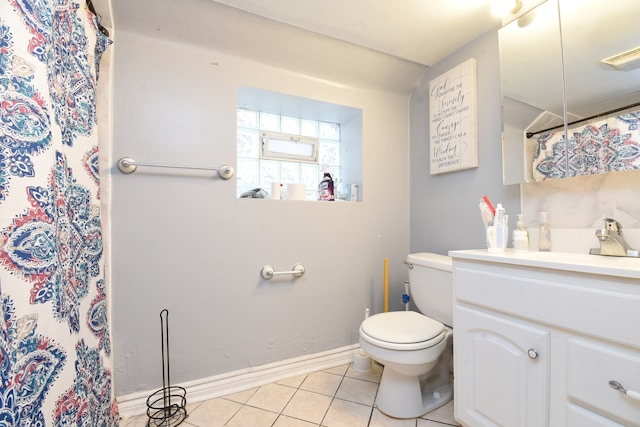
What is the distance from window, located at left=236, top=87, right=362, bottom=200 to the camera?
1.81 metres

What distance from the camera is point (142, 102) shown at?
1316 millimetres

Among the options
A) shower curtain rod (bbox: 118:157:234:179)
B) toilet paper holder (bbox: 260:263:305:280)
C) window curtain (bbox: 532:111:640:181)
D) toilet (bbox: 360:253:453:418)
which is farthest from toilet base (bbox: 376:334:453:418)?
shower curtain rod (bbox: 118:157:234:179)

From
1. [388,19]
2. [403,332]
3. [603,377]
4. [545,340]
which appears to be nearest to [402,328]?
[403,332]

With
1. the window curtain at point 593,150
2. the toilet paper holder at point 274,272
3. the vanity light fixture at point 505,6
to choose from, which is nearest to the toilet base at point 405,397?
the toilet paper holder at point 274,272

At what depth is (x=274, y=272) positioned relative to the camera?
5.12ft

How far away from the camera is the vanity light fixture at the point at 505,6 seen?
4.18 ft

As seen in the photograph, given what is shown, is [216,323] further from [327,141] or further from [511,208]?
[511,208]

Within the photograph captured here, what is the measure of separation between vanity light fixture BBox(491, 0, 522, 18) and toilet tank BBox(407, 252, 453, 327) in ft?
4.01

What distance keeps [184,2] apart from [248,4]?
284 mm

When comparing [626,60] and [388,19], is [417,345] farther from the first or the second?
[388,19]

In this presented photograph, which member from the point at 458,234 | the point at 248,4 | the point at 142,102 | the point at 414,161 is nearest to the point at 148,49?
the point at 142,102

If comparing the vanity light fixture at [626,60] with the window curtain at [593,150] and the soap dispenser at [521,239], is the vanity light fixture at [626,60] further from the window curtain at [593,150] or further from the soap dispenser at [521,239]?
the soap dispenser at [521,239]

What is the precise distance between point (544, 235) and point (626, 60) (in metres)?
0.70

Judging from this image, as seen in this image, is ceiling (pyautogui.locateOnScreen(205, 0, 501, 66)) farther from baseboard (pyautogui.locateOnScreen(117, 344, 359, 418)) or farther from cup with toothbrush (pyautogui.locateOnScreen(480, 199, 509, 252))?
baseboard (pyautogui.locateOnScreen(117, 344, 359, 418))
